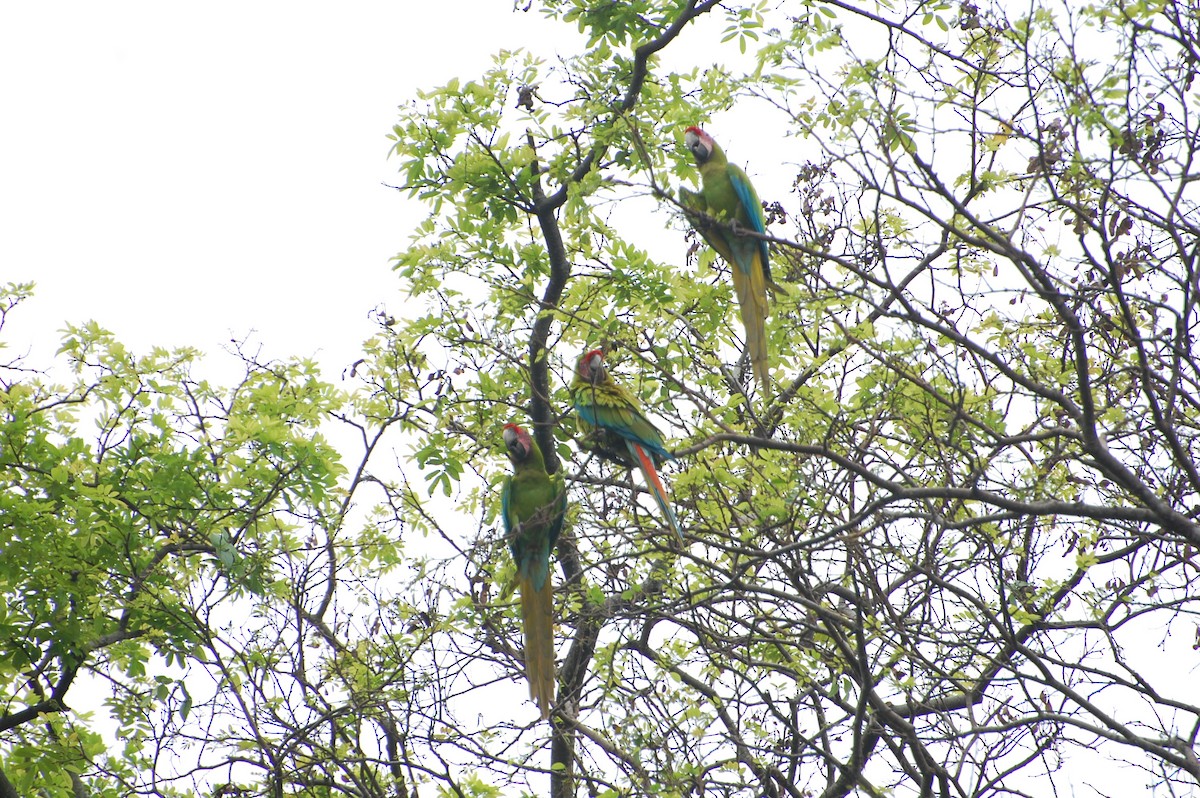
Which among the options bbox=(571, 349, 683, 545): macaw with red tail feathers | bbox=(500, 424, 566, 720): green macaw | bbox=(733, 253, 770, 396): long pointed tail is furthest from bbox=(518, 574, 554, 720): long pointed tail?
bbox=(733, 253, 770, 396): long pointed tail

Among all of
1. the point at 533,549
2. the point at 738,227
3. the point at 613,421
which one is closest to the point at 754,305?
the point at 738,227

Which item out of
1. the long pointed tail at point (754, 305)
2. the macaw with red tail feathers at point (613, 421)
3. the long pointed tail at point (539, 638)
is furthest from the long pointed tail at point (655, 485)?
the long pointed tail at point (539, 638)

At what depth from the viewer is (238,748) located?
18.4ft

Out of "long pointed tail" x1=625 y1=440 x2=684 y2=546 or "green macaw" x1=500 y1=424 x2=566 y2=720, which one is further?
"green macaw" x1=500 y1=424 x2=566 y2=720

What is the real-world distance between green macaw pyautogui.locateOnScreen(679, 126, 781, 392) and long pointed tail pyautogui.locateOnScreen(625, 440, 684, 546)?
0.69 meters

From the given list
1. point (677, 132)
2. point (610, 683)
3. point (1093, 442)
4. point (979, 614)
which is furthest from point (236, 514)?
point (1093, 442)

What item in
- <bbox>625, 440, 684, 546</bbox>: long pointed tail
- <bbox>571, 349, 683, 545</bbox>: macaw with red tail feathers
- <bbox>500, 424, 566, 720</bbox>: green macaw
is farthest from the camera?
<bbox>500, 424, 566, 720</bbox>: green macaw

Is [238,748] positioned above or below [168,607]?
below

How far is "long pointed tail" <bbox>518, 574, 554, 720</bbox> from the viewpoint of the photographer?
5516 millimetres

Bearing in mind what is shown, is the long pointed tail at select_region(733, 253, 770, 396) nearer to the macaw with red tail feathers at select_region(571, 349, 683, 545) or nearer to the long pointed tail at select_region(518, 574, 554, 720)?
the macaw with red tail feathers at select_region(571, 349, 683, 545)

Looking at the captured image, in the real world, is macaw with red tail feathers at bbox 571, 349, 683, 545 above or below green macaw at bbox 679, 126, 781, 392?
below

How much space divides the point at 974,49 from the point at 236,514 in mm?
4735

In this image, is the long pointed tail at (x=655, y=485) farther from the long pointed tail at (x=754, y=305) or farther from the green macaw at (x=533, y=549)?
the long pointed tail at (x=754, y=305)

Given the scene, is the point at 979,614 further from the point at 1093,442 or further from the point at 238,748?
the point at 238,748
